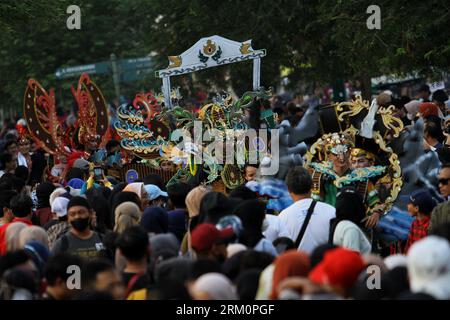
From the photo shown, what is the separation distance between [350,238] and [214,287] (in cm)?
242

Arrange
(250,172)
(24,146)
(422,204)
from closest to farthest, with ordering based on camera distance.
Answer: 1. (422,204)
2. (250,172)
3. (24,146)

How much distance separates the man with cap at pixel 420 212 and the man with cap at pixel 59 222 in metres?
2.80

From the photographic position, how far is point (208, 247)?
8492 millimetres

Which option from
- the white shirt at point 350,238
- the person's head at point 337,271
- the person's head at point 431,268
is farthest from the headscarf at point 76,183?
the person's head at point 431,268

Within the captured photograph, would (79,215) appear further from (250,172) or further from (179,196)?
(250,172)

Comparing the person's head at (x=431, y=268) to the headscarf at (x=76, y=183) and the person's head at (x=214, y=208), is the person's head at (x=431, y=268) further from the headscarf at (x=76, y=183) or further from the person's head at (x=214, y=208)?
A: the headscarf at (x=76, y=183)

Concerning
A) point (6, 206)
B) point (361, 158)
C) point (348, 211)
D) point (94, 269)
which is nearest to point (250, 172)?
point (361, 158)

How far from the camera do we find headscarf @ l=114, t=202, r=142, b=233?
32.9ft

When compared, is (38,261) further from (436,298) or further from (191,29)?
(191,29)

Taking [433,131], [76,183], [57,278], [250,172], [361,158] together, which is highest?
[433,131]

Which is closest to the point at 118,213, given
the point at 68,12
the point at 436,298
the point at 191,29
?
the point at 436,298

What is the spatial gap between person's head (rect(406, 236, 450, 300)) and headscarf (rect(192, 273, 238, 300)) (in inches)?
46.5

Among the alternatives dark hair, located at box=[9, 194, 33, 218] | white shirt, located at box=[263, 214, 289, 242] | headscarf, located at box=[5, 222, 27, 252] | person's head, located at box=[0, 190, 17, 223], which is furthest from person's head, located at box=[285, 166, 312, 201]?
person's head, located at box=[0, 190, 17, 223]

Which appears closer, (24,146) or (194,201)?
(194,201)
